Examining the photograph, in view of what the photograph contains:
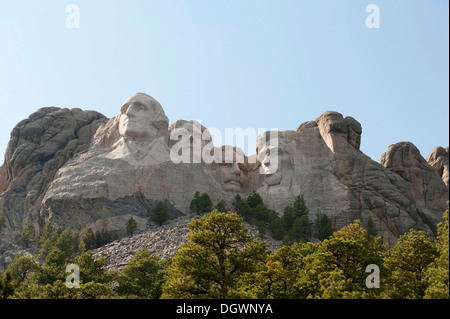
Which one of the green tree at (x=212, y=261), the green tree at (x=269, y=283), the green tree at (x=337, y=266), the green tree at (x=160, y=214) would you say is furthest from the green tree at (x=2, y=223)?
the green tree at (x=337, y=266)

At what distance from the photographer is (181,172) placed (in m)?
75.8

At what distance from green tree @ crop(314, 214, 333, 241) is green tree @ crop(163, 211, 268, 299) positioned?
109 ft

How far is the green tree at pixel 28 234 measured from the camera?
2748 inches

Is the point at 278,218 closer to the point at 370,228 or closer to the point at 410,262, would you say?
the point at 370,228

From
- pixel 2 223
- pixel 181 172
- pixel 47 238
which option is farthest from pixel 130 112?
pixel 2 223

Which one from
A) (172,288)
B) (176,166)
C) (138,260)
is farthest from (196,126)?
(172,288)

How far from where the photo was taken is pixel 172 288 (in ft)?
104

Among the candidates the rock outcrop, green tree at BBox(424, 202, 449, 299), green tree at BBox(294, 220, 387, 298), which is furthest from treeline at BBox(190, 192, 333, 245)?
green tree at BBox(424, 202, 449, 299)

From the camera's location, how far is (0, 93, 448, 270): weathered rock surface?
71.9m

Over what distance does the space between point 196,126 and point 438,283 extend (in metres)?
58.7

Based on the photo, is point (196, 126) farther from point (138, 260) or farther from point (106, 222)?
point (138, 260)

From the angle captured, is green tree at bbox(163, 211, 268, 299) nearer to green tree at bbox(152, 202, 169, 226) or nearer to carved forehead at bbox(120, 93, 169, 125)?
green tree at bbox(152, 202, 169, 226)

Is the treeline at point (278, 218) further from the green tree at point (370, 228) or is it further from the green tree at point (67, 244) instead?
the green tree at point (67, 244)

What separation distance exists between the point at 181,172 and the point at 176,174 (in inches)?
36.8
